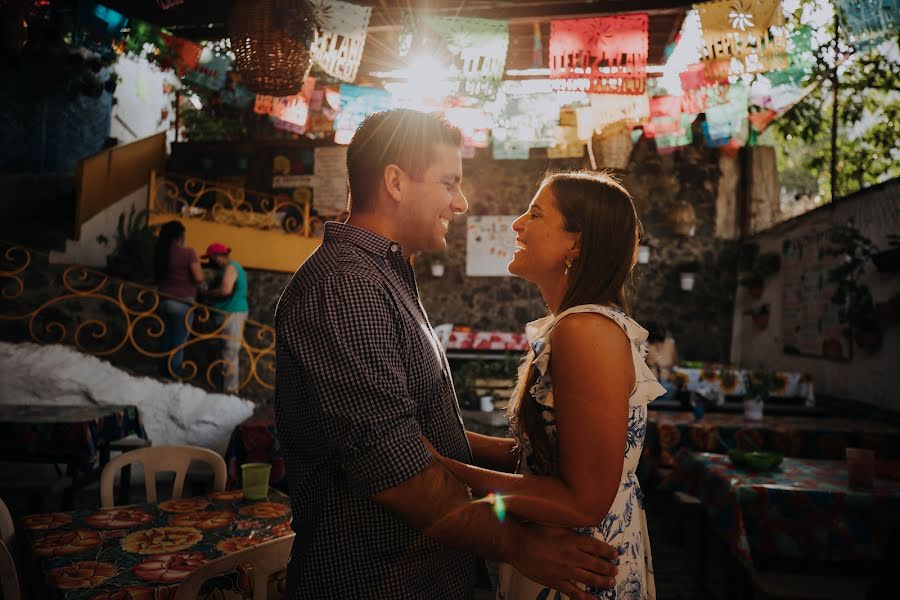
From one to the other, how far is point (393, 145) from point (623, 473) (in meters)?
0.93

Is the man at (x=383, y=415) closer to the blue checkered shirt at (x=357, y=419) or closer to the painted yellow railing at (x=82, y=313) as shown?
the blue checkered shirt at (x=357, y=419)

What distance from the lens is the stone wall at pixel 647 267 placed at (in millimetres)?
9703

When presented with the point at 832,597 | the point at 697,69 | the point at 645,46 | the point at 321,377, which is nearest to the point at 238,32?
the point at 645,46

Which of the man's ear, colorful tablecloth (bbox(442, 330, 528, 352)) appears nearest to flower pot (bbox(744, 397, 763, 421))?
the man's ear

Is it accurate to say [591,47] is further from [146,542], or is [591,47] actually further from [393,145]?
[146,542]

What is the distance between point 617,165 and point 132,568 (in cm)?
834

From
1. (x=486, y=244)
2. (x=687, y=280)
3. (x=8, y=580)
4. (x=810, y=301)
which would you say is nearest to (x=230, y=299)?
(x=8, y=580)

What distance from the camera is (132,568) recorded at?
165 cm

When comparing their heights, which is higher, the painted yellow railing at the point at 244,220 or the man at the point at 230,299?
the painted yellow railing at the point at 244,220

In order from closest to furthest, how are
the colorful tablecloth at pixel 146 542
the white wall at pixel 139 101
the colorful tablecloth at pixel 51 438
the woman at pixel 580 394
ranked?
the woman at pixel 580 394, the colorful tablecloth at pixel 146 542, the colorful tablecloth at pixel 51 438, the white wall at pixel 139 101

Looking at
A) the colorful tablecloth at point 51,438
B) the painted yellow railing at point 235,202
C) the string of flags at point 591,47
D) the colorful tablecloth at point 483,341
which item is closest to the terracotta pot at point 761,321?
the colorful tablecloth at point 483,341

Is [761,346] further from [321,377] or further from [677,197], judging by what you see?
[321,377]

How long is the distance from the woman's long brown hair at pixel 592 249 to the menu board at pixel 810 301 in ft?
17.4

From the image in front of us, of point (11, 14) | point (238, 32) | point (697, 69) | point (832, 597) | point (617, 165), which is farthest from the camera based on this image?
point (617, 165)
